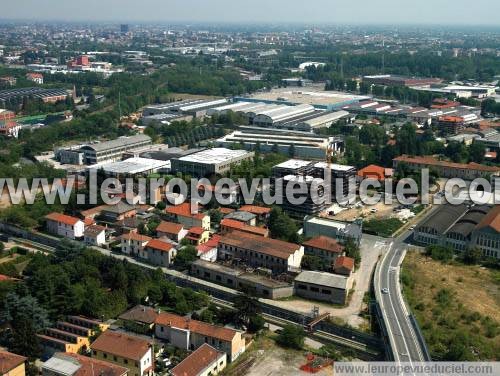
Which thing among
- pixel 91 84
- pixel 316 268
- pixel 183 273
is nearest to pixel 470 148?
pixel 316 268

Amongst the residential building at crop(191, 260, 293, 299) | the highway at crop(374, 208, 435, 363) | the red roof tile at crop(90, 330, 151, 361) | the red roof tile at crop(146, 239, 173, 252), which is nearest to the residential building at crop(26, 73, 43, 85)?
the red roof tile at crop(146, 239, 173, 252)

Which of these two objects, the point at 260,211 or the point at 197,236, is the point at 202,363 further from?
the point at 260,211

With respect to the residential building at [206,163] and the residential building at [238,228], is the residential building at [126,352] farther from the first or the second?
the residential building at [206,163]

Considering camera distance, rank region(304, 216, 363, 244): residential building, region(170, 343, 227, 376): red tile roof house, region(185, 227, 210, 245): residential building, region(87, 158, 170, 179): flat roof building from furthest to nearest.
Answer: region(87, 158, 170, 179): flat roof building → region(304, 216, 363, 244): residential building → region(185, 227, 210, 245): residential building → region(170, 343, 227, 376): red tile roof house

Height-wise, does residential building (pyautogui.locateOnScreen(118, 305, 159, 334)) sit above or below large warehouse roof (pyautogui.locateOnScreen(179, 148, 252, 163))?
below

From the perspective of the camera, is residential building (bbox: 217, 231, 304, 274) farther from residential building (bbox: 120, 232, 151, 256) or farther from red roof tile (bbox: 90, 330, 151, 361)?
red roof tile (bbox: 90, 330, 151, 361)

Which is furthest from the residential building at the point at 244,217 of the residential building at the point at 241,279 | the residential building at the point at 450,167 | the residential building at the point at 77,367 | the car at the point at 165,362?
the residential building at the point at 450,167

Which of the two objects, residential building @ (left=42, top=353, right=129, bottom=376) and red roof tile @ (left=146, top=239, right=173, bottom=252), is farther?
red roof tile @ (left=146, top=239, right=173, bottom=252)
